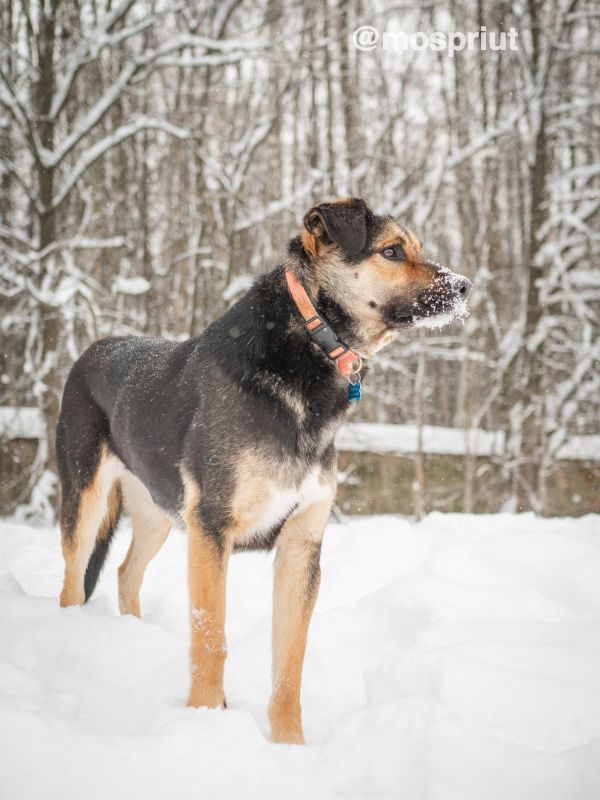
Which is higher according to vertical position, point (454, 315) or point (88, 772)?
point (454, 315)

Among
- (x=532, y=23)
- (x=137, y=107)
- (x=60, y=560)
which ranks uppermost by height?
(x=532, y=23)

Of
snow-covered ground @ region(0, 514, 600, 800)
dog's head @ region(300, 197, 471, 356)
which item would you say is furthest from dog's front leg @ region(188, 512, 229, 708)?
dog's head @ region(300, 197, 471, 356)

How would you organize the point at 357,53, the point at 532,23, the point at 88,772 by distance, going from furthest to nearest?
the point at 357,53 < the point at 532,23 < the point at 88,772

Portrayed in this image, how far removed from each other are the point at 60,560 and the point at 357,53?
12.3 m

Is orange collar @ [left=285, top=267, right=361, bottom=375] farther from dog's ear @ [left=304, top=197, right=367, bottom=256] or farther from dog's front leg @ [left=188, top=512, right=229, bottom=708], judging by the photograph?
dog's front leg @ [left=188, top=512, right=229, bottom=708]

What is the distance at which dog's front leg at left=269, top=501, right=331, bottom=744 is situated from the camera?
261 cm

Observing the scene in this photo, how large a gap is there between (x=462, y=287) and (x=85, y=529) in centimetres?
259

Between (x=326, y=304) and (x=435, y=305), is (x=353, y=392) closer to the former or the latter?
(x=326, y=304)

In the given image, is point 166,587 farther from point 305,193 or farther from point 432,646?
point 305,193

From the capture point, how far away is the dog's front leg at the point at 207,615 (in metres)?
2.55

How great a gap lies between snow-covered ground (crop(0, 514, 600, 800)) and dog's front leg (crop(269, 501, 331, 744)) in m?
0.21

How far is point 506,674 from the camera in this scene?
2.41 m

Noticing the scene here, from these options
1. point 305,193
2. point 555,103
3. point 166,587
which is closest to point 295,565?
point 166,587

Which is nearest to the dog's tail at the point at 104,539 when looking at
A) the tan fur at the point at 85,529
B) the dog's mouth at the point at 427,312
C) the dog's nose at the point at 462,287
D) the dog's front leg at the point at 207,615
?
the tan fur at the point at 85,529
